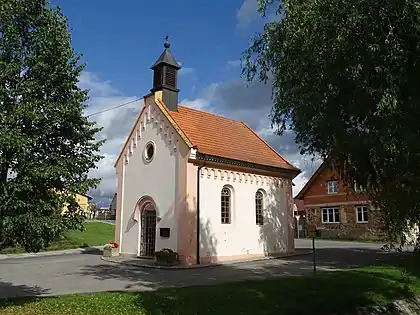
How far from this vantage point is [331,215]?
4678cm

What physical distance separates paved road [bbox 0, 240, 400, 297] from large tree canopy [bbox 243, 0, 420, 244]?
8.03 metres

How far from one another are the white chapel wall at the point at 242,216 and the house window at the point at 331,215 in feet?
69.6

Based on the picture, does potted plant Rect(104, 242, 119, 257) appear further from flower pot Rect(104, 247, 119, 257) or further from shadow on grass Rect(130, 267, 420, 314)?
shadow on grass Rect(130, 267, 420, 314)

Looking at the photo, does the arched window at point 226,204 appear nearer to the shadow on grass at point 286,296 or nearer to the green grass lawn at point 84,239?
the shadow on grass at point 286,296

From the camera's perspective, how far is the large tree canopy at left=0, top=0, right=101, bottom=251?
8875mm

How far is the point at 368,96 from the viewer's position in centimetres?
768

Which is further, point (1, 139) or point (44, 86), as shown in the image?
point (44, 86)

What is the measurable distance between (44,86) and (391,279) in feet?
40.1

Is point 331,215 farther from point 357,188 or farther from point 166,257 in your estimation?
point 357,188

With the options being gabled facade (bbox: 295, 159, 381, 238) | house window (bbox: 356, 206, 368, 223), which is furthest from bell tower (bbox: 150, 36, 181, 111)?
house window (bbox: 356, 206, 368, 223)

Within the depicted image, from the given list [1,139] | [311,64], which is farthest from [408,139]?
[1,139]

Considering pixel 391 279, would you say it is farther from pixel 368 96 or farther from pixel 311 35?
pixel 311 35

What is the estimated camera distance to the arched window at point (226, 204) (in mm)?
23547

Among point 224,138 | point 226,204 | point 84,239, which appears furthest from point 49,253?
point 224,138
